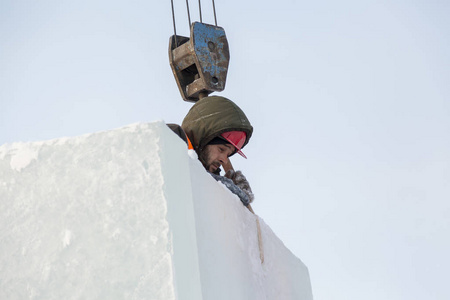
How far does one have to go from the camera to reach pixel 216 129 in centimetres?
478

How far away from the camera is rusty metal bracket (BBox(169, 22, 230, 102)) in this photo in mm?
6699

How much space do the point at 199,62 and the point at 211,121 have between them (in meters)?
1.98

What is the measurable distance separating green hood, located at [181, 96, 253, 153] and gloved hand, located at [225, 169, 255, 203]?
333 millimetres

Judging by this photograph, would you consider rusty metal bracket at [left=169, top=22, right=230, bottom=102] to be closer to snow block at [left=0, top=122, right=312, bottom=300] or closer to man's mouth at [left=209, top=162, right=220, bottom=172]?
man's mouth at [left=209, top=162, right=220, bottom=172]

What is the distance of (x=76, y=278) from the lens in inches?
121

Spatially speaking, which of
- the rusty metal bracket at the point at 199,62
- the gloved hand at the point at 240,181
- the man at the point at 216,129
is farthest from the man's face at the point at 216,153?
the rusty metal bracket at the point at 199,62

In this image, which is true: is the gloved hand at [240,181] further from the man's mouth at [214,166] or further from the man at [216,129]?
the man's mouth at [214,166]

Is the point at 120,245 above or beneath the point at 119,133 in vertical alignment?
beneath

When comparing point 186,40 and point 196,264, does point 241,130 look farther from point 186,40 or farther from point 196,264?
point 186,40

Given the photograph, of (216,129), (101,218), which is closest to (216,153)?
(216,129)

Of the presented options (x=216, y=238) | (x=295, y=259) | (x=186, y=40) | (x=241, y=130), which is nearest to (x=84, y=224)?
(x=216, y=238)

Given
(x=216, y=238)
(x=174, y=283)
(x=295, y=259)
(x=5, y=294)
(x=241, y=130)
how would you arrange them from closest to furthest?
(x=174, y=283), (x=5, y=294), (x=216, y=238), (x=241, y=130), (x=295, y=259)

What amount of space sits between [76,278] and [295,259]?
2.62m

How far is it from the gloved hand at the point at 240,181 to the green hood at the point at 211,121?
33 centimetres
